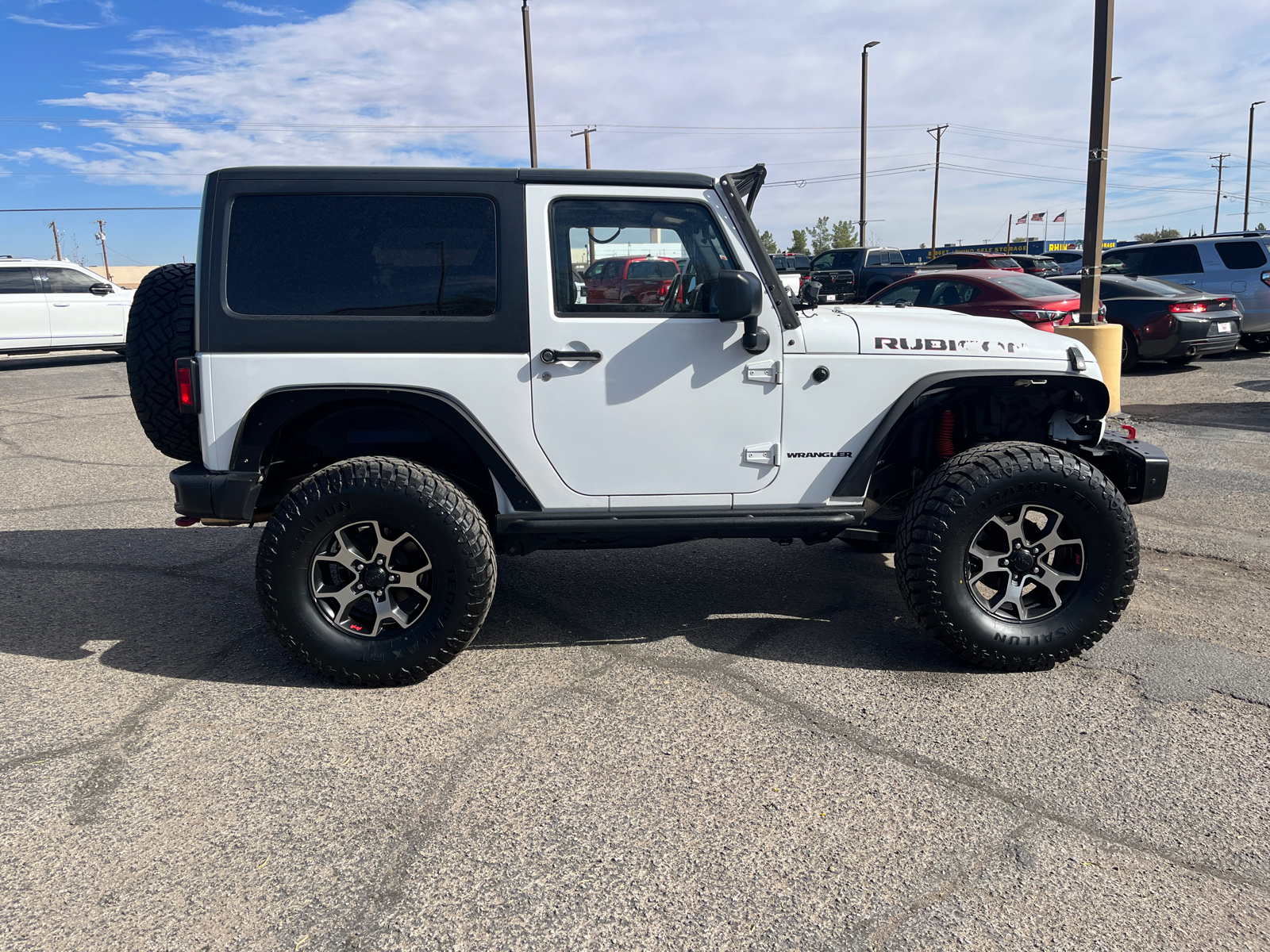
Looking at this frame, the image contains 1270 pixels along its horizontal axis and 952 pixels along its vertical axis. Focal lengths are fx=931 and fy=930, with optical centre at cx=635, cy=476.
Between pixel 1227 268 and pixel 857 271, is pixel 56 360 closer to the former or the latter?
pixel 857 271

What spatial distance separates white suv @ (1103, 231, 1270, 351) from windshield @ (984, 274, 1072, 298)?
3682 millimetres

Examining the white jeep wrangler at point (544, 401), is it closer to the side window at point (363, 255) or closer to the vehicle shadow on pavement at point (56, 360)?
the side window at point (363, 255)

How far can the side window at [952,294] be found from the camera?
1172cm

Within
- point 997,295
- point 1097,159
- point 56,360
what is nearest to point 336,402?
point 1097,159

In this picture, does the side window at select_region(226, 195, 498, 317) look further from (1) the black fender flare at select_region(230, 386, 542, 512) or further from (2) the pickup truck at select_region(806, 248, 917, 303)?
(2) the pickup truck at select_region(806, 248, 917, 303)

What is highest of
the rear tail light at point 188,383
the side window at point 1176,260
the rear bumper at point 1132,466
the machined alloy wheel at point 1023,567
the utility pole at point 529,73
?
the utility pole at point 529,73

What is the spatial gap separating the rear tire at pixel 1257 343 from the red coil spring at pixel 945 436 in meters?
12.6

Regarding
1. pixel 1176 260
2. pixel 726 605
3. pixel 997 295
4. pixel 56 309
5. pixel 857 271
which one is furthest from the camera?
pixel 857 271

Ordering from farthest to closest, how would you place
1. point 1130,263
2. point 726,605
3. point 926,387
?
1. point 1130,263
2. point 726,605
3. point 926,387

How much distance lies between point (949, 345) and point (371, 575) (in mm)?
2570

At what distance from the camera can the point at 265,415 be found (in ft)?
12.2

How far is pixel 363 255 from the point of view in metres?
3.70

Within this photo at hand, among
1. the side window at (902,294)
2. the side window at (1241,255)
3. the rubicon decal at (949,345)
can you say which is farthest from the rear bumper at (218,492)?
the side window at (1241,255)

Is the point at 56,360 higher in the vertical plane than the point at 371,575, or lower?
higher
